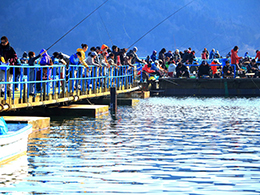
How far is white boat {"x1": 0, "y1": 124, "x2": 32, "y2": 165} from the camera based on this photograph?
37.9 feet

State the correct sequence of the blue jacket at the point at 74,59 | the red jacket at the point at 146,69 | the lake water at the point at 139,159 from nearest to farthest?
the lake water at the point at 139,159
the blue jacket at the point at 74,59
the red jacket at the point at 146,69

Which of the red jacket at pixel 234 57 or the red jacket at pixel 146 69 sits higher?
the red jacket at pixel 234 57

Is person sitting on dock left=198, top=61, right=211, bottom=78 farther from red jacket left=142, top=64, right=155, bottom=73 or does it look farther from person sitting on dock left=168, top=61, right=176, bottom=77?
red jacket left=142, top=64, right=155, bottom=73

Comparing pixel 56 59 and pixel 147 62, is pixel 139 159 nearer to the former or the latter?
pixel 56 59

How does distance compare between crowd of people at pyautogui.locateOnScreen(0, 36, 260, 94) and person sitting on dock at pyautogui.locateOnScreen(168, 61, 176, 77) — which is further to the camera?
person sitting on dock at pyautogui.locateOnScreen(168, 61, 176, 77)

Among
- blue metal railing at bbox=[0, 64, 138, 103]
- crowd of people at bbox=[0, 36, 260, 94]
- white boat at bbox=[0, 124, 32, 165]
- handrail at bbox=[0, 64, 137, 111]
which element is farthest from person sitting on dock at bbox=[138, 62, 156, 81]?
white boat at bbox=[0, 124, 32, 165]

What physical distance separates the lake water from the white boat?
191 millimetres

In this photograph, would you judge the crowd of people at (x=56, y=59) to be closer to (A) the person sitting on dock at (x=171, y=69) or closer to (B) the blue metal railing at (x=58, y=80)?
(B) the blue metal railing at (x=58, y=80)

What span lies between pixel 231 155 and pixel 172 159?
130 centimetres

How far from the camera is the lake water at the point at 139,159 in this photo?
9.62 meters

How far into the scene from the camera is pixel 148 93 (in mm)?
36188

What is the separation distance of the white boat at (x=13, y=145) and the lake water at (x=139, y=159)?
191 millimetres

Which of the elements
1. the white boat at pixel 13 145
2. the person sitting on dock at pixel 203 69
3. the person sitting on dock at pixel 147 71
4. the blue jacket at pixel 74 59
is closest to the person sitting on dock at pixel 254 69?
the person sitting on dock at pixel 203 69

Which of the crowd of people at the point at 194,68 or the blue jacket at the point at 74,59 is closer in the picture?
the blue jacket at the point at 74,59
